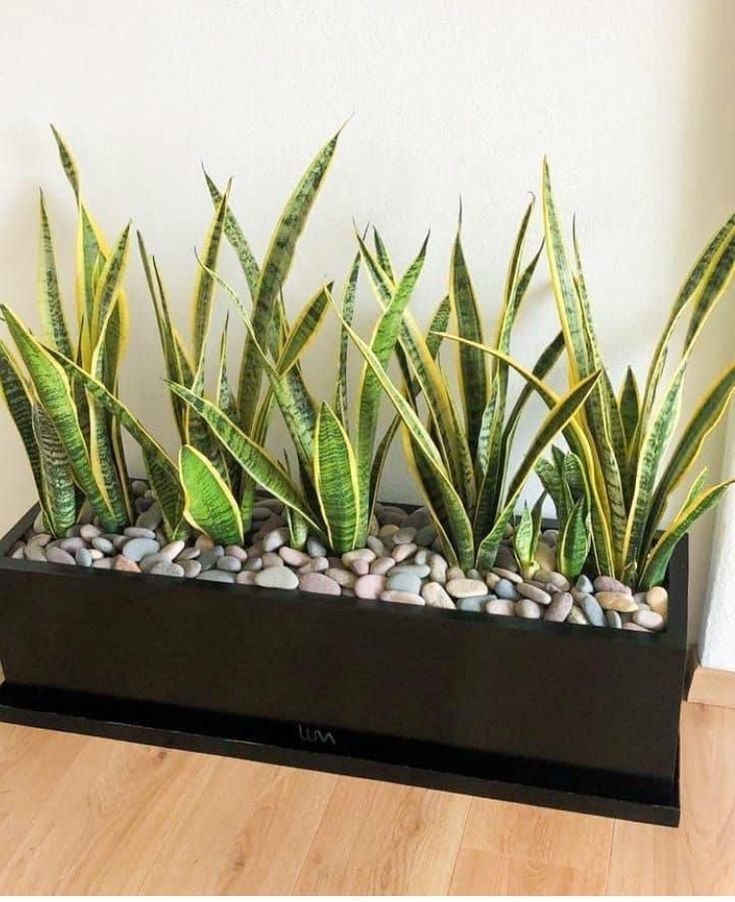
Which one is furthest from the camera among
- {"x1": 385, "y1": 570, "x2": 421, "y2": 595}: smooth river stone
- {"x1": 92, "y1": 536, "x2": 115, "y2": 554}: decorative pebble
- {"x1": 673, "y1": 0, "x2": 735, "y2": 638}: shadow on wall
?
{"x1": 92, "y1": 536, "x2": 115, "y2": 554}: decorative pebble

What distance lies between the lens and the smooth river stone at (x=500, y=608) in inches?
49.4

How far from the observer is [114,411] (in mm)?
1287

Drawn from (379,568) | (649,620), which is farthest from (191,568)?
(649,620)

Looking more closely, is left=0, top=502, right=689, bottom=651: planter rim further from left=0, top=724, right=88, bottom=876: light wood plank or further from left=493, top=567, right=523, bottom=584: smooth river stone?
left=0, top=724, right=88, bottom=876: light wood plank

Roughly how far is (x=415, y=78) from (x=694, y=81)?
13.1 inches

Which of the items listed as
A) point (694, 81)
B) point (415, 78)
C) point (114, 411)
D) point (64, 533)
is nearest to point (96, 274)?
point (114, 411)

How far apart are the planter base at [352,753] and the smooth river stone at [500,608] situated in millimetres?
207

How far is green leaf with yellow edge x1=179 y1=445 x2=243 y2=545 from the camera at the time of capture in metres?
1.25

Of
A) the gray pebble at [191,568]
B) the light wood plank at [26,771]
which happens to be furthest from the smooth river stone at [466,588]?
the light wood plank at [26,771]

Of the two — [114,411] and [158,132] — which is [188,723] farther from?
[158,132]

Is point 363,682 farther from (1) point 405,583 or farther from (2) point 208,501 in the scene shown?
(2) point 208,501

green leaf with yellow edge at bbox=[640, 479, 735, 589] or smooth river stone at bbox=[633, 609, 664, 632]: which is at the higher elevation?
green leaf with yellow edge at bbox=[640, 479, 735, 589]

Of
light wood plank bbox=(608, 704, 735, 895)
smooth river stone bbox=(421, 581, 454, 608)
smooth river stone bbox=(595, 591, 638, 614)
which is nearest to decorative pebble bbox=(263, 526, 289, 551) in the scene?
smooth river stone bbox=(421, 581, 454, 608)

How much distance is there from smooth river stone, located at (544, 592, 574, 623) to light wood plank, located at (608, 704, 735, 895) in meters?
0.28
